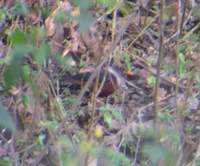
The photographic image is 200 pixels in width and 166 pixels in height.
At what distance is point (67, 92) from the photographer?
3922 mm

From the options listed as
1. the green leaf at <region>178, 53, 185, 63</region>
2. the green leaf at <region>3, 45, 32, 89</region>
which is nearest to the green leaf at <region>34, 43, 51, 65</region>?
the green leaf at <region>3, 45, 32, 89</region>

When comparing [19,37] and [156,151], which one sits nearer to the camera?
[19,37]

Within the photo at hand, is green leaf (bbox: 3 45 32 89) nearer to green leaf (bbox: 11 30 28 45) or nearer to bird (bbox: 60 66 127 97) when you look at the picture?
green leaf (bbox: 11 30 28 45)

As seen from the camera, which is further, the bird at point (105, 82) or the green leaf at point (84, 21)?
the bird at point (105, 82)

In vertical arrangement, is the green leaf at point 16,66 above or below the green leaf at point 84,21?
below

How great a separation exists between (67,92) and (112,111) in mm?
315

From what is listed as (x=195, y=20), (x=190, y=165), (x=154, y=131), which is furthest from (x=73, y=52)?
(x=154, y=131)

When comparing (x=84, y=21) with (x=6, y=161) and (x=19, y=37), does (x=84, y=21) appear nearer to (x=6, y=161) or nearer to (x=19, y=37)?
(x=19, y=37)

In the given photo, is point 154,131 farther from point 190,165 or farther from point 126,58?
point 126,58

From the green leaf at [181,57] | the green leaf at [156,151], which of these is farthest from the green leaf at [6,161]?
the green leaf at [156,151]

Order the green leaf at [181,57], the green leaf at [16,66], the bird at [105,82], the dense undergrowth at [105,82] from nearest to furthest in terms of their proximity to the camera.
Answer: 1. the green leaf at [16,66]
2. the dense undergrowth at [105,82]
3. the bird at [105,82]
4. the green leaf at [181,57]

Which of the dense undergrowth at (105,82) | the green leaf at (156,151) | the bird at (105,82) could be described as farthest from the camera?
the bird at (105,82)

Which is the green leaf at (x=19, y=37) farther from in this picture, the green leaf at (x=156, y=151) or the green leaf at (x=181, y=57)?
the green leaf at (x=181, y=57)

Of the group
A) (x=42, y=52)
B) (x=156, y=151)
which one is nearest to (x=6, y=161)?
(x=156, y=151)
